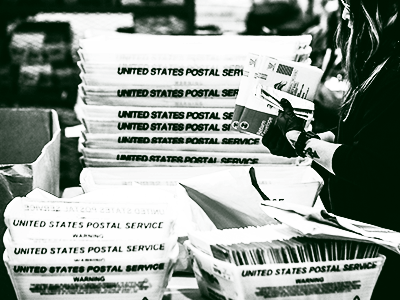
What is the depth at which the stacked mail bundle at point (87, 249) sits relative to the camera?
3.39 feet

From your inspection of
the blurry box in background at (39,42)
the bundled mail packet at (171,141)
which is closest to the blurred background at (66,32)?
the blurry box in background at (39,42)

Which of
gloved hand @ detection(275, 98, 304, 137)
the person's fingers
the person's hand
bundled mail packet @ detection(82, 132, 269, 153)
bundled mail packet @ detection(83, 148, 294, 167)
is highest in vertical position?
the person's fingers

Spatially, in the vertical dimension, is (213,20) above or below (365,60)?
below

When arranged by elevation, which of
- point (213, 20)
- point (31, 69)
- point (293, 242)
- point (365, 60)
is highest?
point (365, 60)

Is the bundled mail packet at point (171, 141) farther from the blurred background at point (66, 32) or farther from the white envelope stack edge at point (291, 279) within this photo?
the blurred background at point (66, 32)

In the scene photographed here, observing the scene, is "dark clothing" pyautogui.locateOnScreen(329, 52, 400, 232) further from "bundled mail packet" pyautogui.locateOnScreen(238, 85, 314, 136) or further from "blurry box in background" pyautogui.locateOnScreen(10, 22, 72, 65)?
"blurry box in background" pyautogui.locateOnScreen(10, 22, 72, 65)

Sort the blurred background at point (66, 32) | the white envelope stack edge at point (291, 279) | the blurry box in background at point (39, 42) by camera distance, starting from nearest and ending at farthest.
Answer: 1. the white envelope stack edge at point (291, 279)
2. the blurred background at point (66, 32)
3. the blurry box in background at point (39, 42)

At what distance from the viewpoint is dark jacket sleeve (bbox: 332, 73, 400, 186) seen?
1.49m

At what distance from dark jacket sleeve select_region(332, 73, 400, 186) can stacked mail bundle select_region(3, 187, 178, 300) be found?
62 cm

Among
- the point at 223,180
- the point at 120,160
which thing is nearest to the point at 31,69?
the point at 120,160

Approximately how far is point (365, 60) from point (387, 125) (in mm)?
255

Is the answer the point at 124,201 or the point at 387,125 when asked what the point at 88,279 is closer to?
the point at 124,201

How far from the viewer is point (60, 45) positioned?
12.9 ft

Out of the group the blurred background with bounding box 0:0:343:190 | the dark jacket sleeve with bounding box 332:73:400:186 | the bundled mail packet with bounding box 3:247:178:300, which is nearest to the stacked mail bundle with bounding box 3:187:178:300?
the bundled mail packet with bounding box 3:247:178:300
